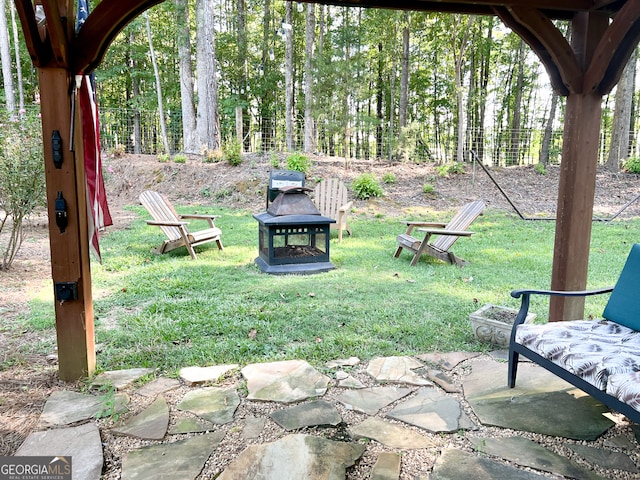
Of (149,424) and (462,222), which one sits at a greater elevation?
(462,222)

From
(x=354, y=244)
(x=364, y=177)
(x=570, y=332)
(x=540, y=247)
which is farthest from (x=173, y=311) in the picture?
(x=364, y=177)

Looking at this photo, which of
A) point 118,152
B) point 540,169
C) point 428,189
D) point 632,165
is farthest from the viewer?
point 118,152

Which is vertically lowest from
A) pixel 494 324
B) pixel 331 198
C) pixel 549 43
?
pixel 494 324

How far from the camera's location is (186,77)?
13906 mm

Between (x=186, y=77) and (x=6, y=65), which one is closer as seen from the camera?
(x=186, y=77)

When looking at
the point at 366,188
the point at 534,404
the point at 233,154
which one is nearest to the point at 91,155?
the point at 534,404

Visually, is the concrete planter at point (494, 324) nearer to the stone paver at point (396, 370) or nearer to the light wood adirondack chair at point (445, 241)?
the stone paver at point (396, 370)

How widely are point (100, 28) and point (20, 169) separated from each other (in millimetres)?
3223

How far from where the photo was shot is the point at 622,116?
40.0 feet

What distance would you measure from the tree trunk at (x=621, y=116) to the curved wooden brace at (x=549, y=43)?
36.7 ft

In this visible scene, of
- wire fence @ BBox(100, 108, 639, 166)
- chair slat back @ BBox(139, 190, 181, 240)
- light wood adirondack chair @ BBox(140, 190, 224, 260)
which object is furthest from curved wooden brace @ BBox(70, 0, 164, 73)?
wire fence @ BBox(100, 108, 639, 166)

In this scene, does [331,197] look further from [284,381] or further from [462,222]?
[284,381]

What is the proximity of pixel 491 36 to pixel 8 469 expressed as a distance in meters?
23.3

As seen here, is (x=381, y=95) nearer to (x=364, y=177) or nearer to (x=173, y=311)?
(x=364, y=177)
